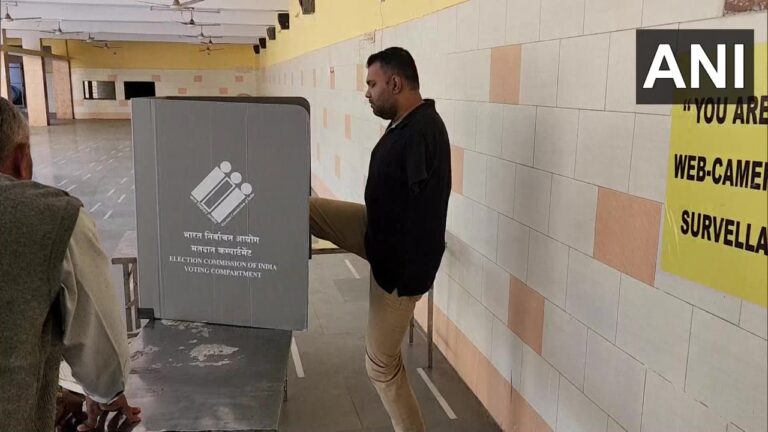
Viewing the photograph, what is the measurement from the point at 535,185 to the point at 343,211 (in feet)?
2.30

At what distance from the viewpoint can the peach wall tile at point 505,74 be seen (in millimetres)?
2320

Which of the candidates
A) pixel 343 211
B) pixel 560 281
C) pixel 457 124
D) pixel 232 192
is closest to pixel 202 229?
pixel 232 192

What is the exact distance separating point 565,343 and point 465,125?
1.20 metres

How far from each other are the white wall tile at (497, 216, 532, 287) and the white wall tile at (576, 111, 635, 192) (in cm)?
47

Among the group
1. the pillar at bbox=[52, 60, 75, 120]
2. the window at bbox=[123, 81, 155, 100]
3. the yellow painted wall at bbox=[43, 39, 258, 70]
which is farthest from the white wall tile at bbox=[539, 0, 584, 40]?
the pillar at bbox=[52, 60, 75, 120]

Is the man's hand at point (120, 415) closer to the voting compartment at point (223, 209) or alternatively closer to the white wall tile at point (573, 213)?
the voting compartment at point (223, 209)

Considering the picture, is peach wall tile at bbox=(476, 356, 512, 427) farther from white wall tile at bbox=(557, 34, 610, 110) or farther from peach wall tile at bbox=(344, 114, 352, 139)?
peach wall tile at bbox=(344, 114, 352, 139)

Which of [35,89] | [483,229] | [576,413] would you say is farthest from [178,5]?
[35,89]

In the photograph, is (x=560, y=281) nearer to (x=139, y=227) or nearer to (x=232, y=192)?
(x=232, y=192)

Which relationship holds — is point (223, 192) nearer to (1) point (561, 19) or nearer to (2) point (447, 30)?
(1) point (561, 19)

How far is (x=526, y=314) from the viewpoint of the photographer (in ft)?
7.66

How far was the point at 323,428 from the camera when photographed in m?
2.65

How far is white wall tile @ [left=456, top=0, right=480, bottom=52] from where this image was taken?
2707mm

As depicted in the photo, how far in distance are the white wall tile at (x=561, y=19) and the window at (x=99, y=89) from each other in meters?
20.3
